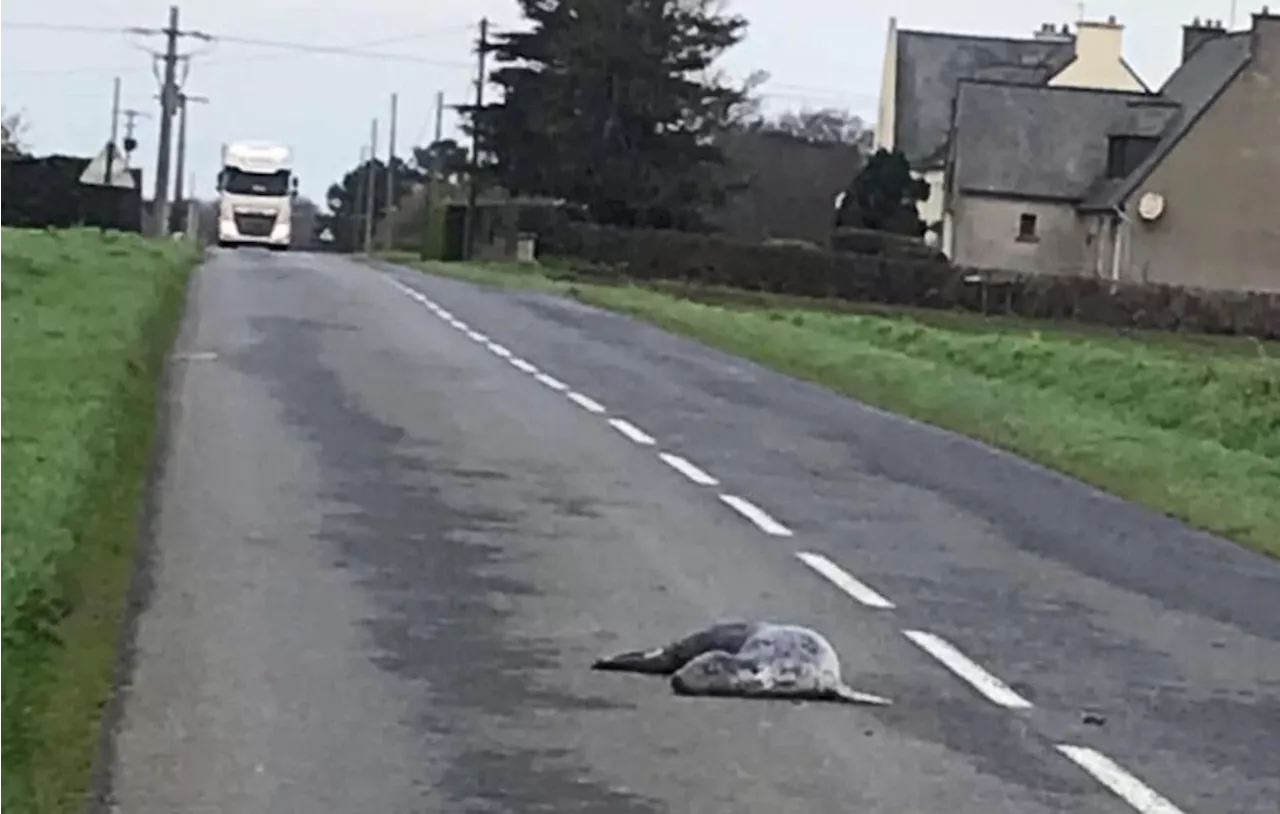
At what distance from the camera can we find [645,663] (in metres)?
11.3

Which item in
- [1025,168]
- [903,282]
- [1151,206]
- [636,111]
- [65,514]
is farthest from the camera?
[1025,168]

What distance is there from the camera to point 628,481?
18219 mm

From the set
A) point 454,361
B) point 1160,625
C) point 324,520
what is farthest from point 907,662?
point 454,361

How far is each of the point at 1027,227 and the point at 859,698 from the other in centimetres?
8114

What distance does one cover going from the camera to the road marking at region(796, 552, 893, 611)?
1355 centimetres

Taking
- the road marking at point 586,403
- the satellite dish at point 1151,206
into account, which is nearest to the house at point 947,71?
the satellite dish at point 1151,206

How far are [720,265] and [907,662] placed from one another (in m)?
59.8

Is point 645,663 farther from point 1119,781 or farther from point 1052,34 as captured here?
point 1052,34

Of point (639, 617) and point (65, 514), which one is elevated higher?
point (65, 514)

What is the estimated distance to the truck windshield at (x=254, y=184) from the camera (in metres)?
81.4

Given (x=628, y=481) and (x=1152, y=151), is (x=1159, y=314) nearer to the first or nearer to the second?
(x=1152, y=151)

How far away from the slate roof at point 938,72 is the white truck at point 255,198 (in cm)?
2938

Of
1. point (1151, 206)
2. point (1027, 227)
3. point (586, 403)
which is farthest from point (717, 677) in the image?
point (1027, 227)

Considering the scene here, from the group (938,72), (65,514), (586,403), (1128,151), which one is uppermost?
(938,72)
